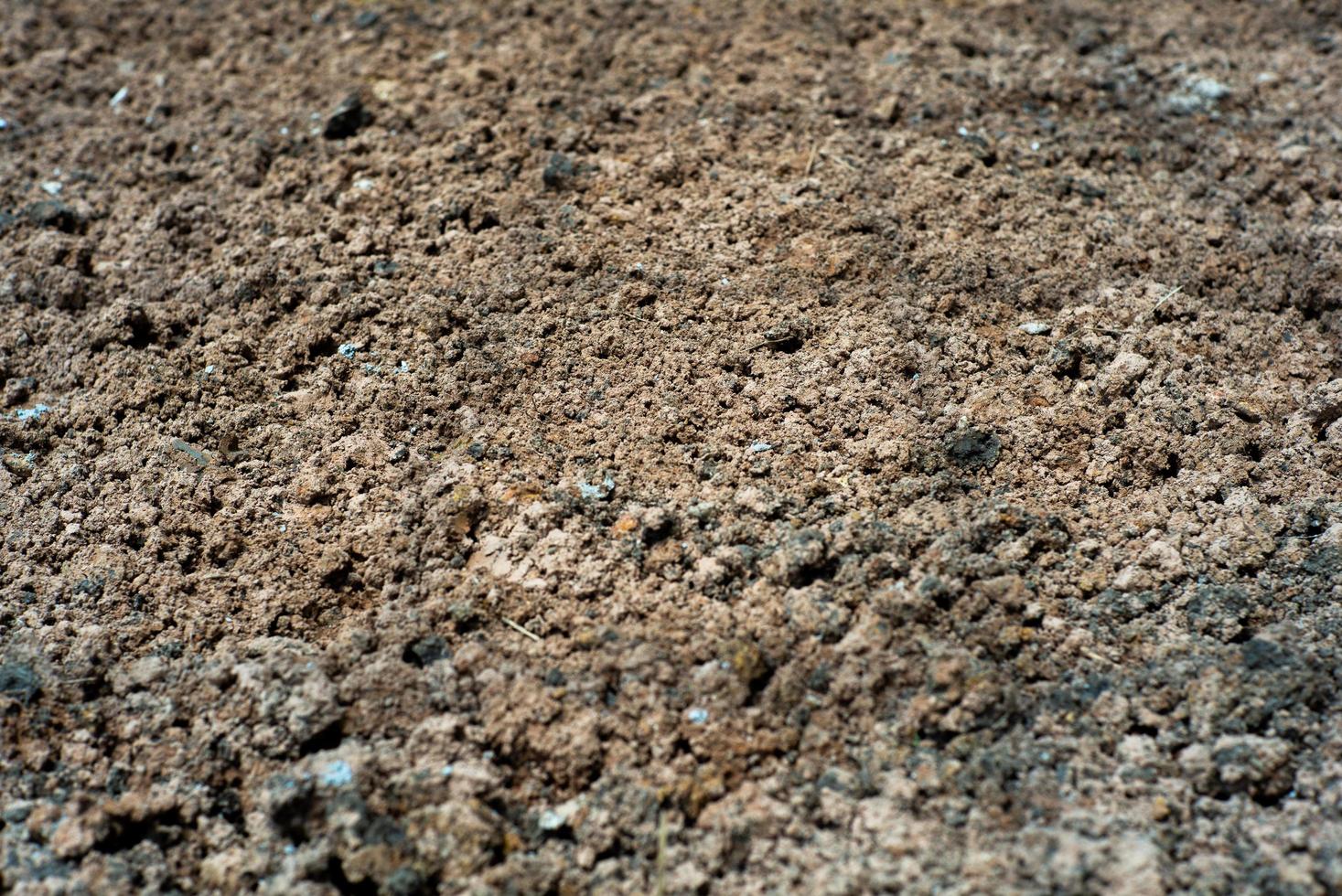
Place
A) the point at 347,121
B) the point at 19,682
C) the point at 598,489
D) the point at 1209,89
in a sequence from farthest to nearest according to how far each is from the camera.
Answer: the point at 1209,89, the point at 347,121, the point at 598,489, the point at 19,682

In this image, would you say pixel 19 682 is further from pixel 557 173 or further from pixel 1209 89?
pixel 1209 89

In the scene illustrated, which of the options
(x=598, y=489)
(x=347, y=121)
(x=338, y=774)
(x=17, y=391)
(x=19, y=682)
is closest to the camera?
(x=338, y=774)

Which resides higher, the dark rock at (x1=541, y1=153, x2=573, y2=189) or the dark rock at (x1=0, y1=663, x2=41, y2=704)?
the dark rock at (x1=541, y1=153, x2=573, y2=189)

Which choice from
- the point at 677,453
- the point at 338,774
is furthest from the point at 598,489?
the point at 338,774

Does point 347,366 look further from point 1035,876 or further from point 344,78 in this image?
point 1035,876

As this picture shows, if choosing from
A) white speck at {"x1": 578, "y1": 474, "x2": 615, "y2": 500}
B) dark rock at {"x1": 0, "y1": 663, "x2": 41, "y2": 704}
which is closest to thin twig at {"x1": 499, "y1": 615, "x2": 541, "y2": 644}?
white speck at {"x1": 578, "y1": 474, "x2": 615, "y2": 500}

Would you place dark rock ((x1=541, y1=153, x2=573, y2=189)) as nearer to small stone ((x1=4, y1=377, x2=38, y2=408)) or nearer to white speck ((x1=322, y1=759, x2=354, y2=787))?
small stone ((x1=4, y1=377, x2=38, y2=408))

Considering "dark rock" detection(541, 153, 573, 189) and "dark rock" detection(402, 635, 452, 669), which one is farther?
"dark rock" detection(541, 153, 573, 189)
